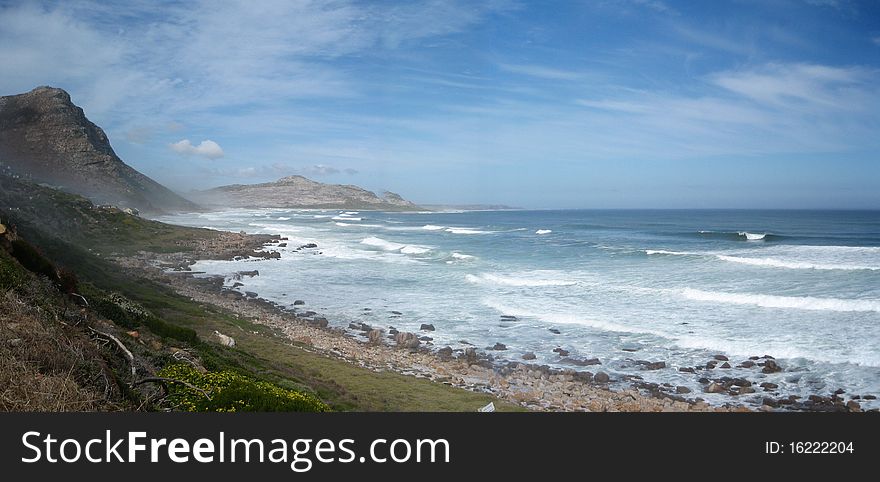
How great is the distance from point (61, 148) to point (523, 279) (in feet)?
312

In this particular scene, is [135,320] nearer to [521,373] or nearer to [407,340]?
[407,340]

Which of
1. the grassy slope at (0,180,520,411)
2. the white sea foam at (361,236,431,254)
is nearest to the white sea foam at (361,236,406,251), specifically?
the white sea foam at (361,236,431,254)

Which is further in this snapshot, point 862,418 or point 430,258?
point 430,258

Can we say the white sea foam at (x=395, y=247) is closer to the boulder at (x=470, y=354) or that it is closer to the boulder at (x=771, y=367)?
the boulder at (x=470, y=354)

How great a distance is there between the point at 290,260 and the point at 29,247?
30559 mm

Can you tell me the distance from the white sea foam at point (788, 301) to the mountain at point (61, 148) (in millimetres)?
88529

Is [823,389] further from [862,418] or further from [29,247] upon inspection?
[29,247]

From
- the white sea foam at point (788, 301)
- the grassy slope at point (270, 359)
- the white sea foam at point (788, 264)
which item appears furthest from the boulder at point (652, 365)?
the white sea foam at point (788, 264)

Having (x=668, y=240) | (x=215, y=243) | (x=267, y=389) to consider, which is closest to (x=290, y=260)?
(x=215, y=243)

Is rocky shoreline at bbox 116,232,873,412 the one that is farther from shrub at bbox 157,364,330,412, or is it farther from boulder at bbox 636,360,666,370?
shrub at bbox 157,364,330,412

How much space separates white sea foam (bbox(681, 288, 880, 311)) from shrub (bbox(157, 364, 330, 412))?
24446 mm

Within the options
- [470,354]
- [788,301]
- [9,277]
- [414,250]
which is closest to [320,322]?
[470,354]

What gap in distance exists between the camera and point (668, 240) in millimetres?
60875

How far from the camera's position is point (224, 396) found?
7.14 metres
